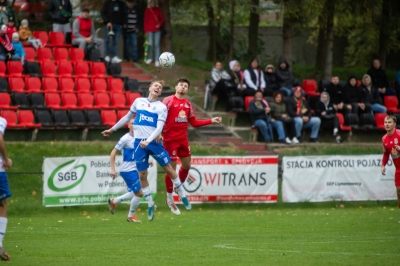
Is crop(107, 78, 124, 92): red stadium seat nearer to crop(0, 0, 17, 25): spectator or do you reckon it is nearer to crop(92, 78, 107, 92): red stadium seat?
crop(92, 78, 107, 92): red stadium seat

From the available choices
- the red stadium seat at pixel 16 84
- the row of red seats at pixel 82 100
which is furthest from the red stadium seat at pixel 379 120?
the red stadium seat at pixel 16 84

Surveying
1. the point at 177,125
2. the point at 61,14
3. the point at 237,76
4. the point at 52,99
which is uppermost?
the point at 61,14

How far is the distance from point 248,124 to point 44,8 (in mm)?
9155

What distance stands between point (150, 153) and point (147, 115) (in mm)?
769

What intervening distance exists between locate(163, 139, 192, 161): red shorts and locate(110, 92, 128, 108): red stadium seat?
10.0 m

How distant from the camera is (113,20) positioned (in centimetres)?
2880

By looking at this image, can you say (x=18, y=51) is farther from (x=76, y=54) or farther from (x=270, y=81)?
(x=270, y=81)

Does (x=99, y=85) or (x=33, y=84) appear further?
(x=99, y=85)

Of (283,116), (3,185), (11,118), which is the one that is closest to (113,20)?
(11,118)

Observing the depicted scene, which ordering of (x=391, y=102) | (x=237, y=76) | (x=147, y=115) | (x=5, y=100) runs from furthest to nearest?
(x=391, y=102) → (x=237, y=76) → (x=5, y=100) → (x=147, y=115)

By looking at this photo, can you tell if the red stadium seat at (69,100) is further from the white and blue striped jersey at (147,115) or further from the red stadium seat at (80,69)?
the white and blue striped jersey at (147,115)

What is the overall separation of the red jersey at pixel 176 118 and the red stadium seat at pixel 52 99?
384 inches

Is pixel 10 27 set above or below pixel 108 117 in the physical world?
above

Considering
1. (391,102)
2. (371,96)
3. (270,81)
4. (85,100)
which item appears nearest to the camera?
(85,100)
